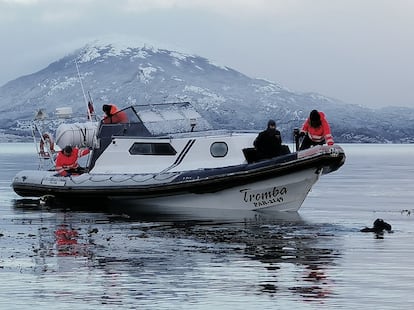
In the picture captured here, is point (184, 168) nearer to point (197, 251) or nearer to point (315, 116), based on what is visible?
point (315, 116)

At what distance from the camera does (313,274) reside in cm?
1684

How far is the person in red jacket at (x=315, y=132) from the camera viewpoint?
27594 mm

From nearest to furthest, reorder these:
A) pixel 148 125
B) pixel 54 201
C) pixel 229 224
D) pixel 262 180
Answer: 1. pixel 229 224
2. pixel 262 180
3. pixel 148 125
4. pixel 54 201

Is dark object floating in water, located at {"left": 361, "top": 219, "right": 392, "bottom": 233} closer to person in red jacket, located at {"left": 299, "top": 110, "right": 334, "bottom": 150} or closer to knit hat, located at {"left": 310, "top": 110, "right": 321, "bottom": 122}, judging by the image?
person in red jacket, located at {"left": 299, "top": 110, "right": 334, "bottom": 150}

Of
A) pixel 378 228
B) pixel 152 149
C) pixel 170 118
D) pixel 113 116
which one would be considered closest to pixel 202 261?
pixel 378 228

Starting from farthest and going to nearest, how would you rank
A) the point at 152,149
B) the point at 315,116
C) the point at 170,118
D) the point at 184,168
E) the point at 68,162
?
the point at 68,162, the point at 170,118, the point at 152,149, the point at 184,168, the point at 315,116

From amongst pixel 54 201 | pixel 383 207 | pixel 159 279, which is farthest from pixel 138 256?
pixel 383 207

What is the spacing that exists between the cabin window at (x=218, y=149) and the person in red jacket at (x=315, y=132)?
219 centimetres

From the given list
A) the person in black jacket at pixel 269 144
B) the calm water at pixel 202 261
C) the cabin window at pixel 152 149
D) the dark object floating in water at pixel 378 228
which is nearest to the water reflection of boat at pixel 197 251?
the calm water at pixel 202 261

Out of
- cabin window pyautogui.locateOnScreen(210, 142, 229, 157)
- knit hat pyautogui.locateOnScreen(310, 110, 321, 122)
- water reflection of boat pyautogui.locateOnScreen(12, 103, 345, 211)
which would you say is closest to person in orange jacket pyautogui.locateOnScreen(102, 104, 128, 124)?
water reflection of boat pyautogui.locateOnScreen(12, 103, 345, 211)

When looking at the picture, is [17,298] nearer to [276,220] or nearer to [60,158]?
[276,220]

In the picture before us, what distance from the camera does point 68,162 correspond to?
32656 mm

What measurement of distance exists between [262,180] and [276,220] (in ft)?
4.96

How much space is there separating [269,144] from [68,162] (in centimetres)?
735
